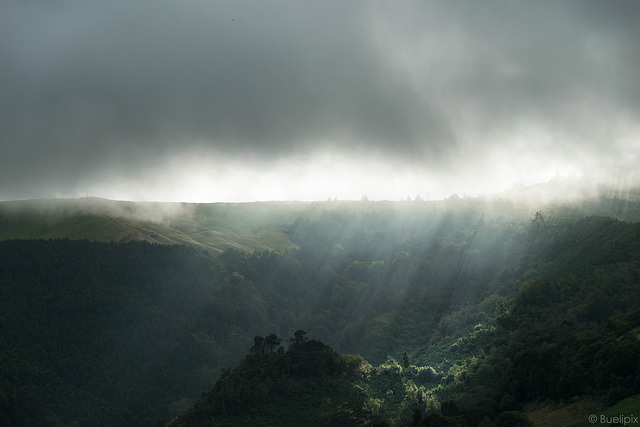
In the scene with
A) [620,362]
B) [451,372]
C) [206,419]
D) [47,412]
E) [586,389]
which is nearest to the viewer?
[620,362]

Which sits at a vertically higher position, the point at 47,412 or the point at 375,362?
the point at 375,362

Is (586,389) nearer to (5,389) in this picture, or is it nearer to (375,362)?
(375,362)

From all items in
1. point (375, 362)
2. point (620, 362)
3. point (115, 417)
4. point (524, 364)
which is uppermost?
point (620, 362)

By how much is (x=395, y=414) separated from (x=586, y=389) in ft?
186

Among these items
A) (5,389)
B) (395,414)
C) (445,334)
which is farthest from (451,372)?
(5,389)

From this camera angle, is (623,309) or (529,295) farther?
(529,295)

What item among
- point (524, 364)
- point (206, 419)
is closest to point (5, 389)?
point (206, 419)

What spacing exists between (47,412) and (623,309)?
607ft

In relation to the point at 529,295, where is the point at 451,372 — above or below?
below

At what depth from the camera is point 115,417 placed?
199 metres

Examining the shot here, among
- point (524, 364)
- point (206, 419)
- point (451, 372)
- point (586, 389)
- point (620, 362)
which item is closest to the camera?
point (620, 362)

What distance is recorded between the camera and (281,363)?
156m

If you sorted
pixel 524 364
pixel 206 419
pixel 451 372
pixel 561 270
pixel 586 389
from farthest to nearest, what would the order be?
pixel 561 270 < pixel 451 372 < pixel 206 419 < pixel 524 364 < pixel 586 389

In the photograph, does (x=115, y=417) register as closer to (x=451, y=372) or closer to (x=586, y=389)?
(x=451, y=372)
